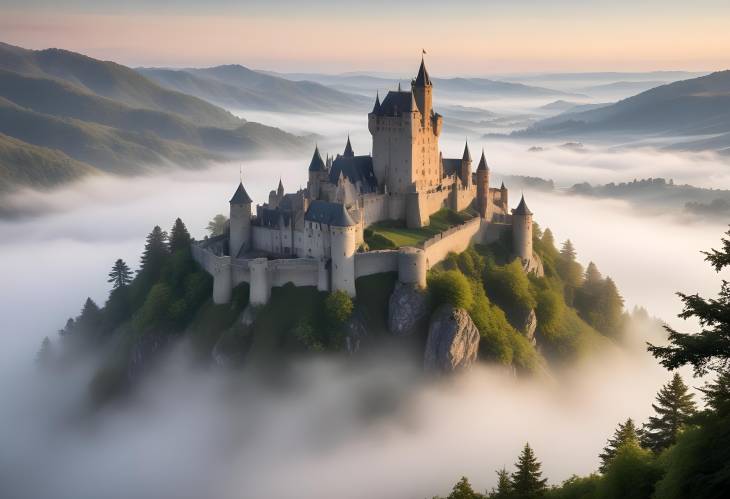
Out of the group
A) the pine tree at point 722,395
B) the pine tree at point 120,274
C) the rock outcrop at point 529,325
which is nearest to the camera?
the pine tree at point 722,395

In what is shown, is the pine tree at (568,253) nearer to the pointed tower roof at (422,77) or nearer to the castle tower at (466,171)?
the castle tower at (466,171)

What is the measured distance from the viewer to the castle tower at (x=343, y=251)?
68.5 m

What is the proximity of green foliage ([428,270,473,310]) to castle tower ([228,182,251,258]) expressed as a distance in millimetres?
21350

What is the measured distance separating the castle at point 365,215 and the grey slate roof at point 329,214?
4.7 inches

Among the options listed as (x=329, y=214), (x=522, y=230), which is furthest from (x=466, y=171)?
(x=329, y=214)

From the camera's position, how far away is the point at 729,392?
26047 mm

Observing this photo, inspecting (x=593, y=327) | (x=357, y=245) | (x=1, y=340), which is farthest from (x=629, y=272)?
(x=1, y=340)

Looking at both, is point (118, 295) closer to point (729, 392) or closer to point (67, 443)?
point (67, 443)

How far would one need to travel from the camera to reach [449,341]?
69250 millimetres

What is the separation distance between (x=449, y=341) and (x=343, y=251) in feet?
44.6

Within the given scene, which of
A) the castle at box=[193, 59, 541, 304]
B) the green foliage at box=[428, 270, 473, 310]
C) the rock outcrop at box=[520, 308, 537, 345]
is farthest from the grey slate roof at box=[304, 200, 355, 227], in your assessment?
the rock outcrop at box=[520, 308, 537, 345]

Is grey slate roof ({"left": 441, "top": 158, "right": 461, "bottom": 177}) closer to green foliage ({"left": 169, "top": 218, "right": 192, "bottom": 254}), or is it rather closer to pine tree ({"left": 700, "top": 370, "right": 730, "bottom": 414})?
green foliage ({"left": 169, "top": 218, "right": 192, "bottom": 254})

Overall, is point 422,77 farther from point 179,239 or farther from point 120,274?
point 120,274

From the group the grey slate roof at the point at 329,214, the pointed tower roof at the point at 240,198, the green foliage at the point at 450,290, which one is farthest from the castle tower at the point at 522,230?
the pointed tower roof at the point at 240,198
